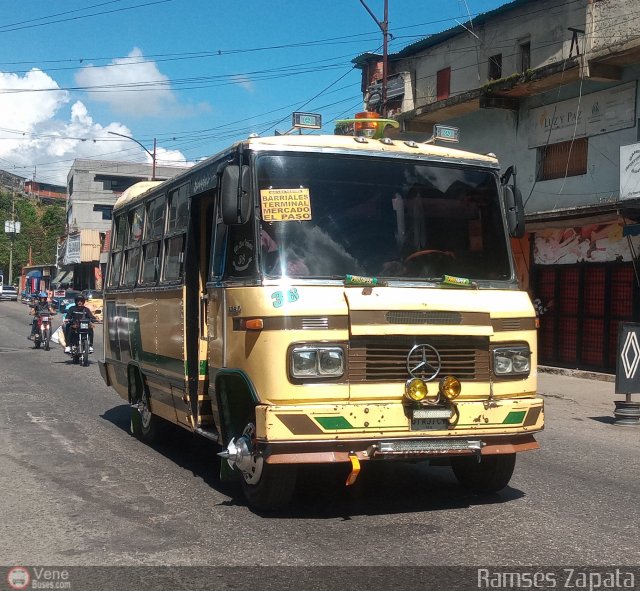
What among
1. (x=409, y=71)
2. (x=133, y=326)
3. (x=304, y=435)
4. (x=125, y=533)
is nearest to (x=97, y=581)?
(x=125, y=533)

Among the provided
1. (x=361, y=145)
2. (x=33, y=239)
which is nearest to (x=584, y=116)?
(x=361, y=145)

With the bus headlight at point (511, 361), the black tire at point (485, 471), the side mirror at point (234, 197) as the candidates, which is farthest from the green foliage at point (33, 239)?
the bus headlight at point (511, 361)

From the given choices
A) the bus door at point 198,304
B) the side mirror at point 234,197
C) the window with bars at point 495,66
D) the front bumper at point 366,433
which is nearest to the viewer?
the front bumper at point 366,433

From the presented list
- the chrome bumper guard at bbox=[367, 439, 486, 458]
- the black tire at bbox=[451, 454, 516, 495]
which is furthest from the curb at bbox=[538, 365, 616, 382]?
the chrome bumper guard at bbox=[367, 439, 486, 458]

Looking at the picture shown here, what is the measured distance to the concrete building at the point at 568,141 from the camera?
17.6 m

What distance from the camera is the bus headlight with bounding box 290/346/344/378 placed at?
562 cm

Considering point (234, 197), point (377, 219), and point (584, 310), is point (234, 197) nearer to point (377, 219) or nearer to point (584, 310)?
point (377, 219)

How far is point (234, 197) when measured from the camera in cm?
595

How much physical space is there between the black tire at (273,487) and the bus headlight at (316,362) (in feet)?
2.33

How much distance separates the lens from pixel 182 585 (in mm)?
4594

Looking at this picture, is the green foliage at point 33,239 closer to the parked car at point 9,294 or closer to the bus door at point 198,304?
the parked car at point 9,294

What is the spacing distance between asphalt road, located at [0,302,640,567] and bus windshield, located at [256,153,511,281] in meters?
1.73

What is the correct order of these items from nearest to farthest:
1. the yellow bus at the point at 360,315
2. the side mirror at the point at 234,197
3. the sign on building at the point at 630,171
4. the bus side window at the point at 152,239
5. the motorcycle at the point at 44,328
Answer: the yellow bus at the point at 360,315
the side mirror at the point at 234,197
the bus side window at the point at 152,239
the sign on building at the point at 630,171
the motorcycle at the point at 44,328

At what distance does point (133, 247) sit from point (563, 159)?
1298cm
